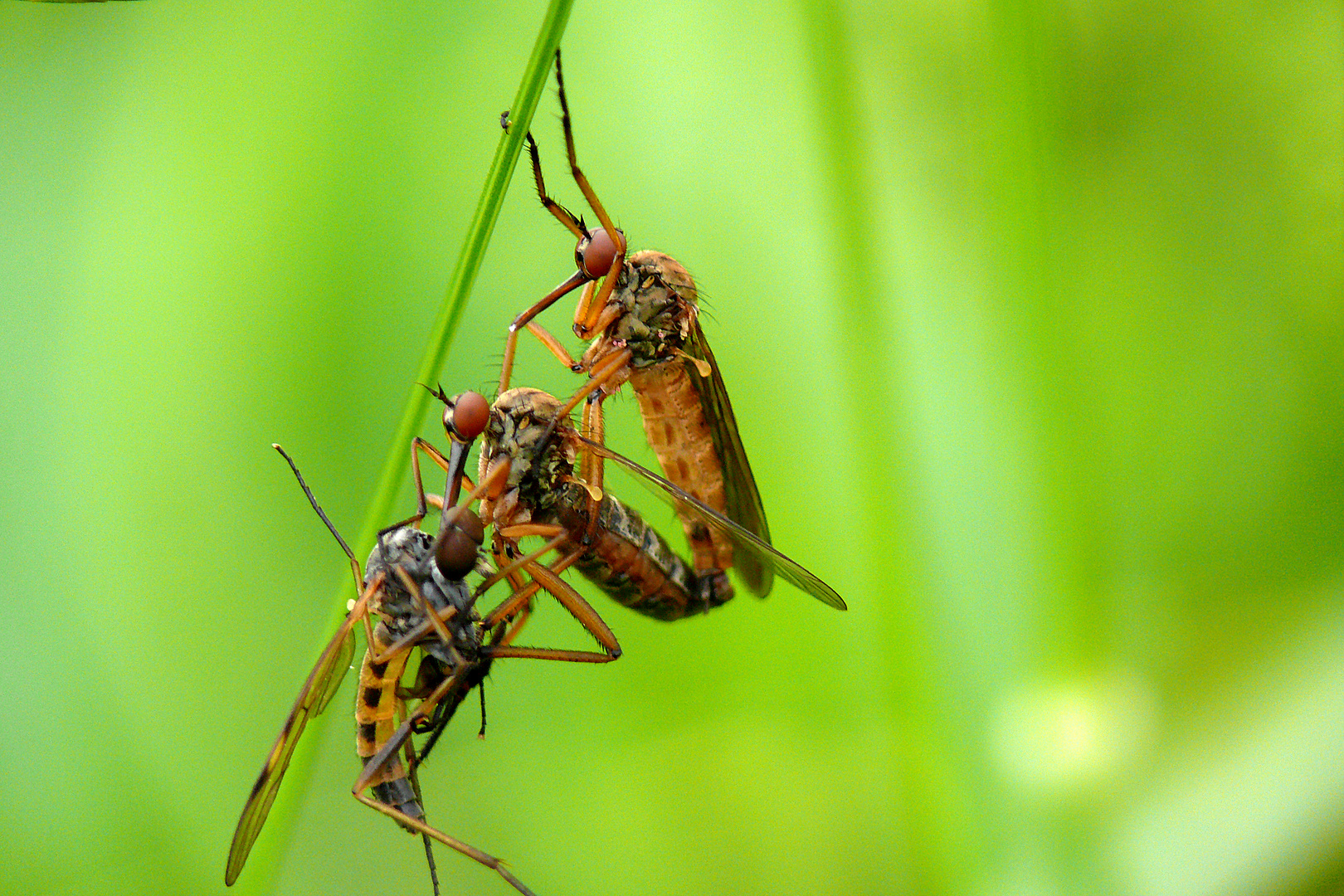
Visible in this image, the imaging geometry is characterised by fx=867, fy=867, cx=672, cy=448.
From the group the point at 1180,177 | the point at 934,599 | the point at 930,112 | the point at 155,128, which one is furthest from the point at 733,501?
the point at 155,128

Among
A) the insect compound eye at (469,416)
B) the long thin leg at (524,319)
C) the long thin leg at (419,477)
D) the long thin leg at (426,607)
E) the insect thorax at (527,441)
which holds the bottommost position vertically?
the long thin leg at (426,607)

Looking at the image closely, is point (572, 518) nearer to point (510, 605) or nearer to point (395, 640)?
point (510, 605)

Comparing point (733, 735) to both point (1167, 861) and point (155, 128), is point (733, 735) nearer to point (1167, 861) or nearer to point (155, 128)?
point (1167, 861)

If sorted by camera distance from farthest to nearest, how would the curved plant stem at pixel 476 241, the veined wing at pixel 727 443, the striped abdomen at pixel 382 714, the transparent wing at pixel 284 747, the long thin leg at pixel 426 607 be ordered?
the veined wing at pixel 727 443
the striped abdomen at pixel 382 714
the long thin leg at pixel 426 607
the transparent wing at pixel 284 747
the curved plant stem at pixel 476 241

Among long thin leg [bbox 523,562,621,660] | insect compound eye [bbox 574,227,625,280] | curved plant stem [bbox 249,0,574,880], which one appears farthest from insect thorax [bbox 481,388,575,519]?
curved plant stem [bbox 249,0,574,880]

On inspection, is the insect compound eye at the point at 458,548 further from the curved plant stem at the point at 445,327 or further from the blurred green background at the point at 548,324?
the blurred green background at the point at 548,324

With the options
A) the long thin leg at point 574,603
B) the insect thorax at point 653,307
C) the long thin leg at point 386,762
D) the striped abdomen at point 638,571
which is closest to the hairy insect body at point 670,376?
the insect thorax at point 653,307
